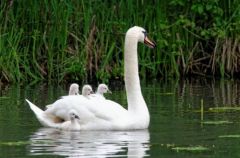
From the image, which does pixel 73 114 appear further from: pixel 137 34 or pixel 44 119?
pixel 137 34

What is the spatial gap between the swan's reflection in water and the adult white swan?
0.18 metres

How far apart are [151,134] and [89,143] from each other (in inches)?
43.9

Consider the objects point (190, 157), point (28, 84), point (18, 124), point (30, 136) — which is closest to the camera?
point (190, 157)

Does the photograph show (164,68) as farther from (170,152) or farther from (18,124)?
(170,152)

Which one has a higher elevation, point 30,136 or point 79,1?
point 79,1

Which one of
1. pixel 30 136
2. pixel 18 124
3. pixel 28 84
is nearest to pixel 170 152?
pixel 30 136

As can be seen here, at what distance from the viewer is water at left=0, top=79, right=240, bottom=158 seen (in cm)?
1165

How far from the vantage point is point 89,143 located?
1251cm

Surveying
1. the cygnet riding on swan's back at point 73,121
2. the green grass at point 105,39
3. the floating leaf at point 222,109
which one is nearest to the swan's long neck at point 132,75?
the cygnet riding on swan's back at point 73,121

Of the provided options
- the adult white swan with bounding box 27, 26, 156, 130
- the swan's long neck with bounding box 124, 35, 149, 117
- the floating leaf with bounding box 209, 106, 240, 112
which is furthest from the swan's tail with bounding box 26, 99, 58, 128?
Result: the floating leaf with bounding box 209, 106, 240, 112

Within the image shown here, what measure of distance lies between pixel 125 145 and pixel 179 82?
9276 mm

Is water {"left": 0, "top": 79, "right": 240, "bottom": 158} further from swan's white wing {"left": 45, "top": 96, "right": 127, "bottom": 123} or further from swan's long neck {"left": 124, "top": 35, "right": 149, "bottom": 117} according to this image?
swan's long neck {"left": 124, "top": 35, "right": 149, "bottom": 117}

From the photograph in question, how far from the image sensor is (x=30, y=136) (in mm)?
13148

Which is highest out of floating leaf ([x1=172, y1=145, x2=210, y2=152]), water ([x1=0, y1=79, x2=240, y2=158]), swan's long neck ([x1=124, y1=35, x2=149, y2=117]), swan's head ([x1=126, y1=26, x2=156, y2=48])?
swan's head ([x1=126, y1=26, x2=156, y2=48])
